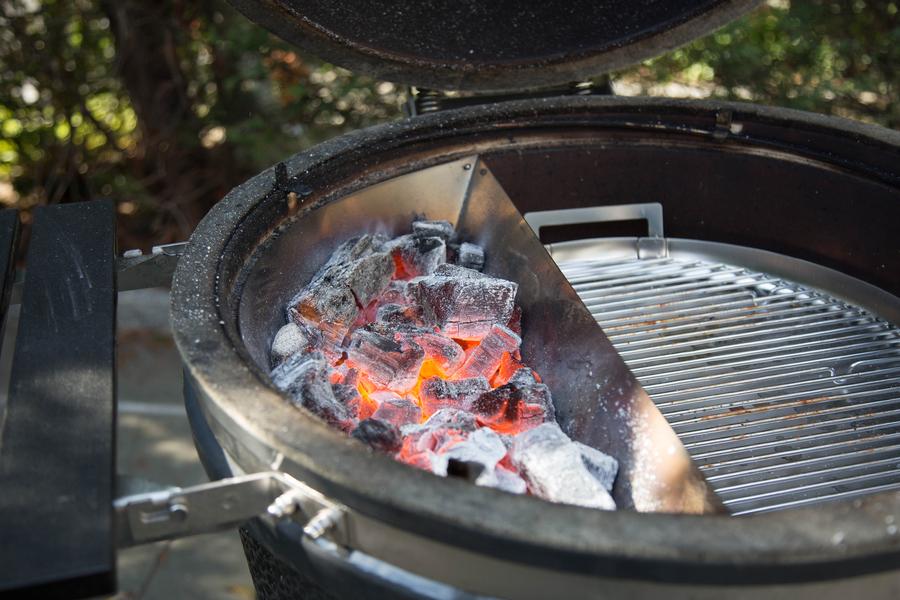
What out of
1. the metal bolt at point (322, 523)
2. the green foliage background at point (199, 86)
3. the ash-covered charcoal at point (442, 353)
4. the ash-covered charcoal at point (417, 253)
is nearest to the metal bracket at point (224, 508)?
the metal bolt at point (322, 523)

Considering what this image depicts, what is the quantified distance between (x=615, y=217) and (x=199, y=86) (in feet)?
7.68

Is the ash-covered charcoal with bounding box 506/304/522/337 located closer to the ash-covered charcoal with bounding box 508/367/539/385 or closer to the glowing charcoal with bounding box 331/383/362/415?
the ash-covered charcoal with bounding box 508/367/539/385

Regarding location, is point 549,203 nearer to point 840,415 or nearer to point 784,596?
point 840,415

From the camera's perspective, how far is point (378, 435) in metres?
1.23

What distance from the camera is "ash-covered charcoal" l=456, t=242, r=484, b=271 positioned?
1768 millimetres

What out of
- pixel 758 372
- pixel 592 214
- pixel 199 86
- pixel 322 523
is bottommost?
pixel 758 372

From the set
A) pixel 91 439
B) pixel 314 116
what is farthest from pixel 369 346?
pixel 314 116

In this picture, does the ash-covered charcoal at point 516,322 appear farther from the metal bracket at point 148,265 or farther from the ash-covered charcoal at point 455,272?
the metal bracket at point 148,265

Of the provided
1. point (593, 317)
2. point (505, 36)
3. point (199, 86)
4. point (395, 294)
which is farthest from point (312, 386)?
point (199, 86)

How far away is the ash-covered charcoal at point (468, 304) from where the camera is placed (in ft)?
5.18

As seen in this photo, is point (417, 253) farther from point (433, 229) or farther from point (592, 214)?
point (592, 214)

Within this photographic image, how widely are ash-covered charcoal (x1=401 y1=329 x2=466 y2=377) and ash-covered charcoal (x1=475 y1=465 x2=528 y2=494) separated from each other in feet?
1.07

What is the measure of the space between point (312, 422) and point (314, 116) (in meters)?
2.67

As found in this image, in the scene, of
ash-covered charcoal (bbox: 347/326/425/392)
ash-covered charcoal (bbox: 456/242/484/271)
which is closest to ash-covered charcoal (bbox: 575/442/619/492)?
ash-covered charcoal (bbox: 347/326/425/392)
